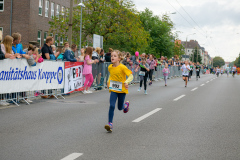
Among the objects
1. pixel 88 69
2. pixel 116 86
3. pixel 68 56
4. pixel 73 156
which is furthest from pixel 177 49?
pixel 73 156

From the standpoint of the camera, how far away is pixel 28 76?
12.2m

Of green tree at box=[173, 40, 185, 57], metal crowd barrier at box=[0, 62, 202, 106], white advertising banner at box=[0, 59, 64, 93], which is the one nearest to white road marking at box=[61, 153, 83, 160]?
white advertising banner at box=[0, 59, 64, 93]

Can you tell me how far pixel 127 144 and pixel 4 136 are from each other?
2.24 m

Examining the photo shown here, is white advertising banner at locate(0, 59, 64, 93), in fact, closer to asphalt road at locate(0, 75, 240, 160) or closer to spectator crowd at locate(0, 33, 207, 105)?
spectator crowd at locate(0, 33, 207, 105)

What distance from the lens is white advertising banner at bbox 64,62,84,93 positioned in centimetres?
1502

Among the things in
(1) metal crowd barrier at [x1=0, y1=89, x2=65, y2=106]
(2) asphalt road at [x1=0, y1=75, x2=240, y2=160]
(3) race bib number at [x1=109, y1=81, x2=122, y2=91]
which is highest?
(3) race bib number at [x1=109, y1=81, x2=122, y2=91]

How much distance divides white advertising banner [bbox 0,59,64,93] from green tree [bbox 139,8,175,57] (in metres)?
56.4

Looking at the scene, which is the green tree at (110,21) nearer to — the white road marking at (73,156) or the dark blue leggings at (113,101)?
the dark blue leggings at (113,101)

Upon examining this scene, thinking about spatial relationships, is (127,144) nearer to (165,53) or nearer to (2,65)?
(2,65)

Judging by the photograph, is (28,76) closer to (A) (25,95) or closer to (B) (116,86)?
(A) (25,95)

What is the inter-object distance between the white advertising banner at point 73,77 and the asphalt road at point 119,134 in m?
3.81

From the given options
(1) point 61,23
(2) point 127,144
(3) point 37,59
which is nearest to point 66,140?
(2) point 127,144

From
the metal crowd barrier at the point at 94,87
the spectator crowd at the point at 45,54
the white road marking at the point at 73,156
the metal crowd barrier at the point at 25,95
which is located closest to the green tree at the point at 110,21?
the metal crowd barrier at the point at 94,87

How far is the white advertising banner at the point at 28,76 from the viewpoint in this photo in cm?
1117
